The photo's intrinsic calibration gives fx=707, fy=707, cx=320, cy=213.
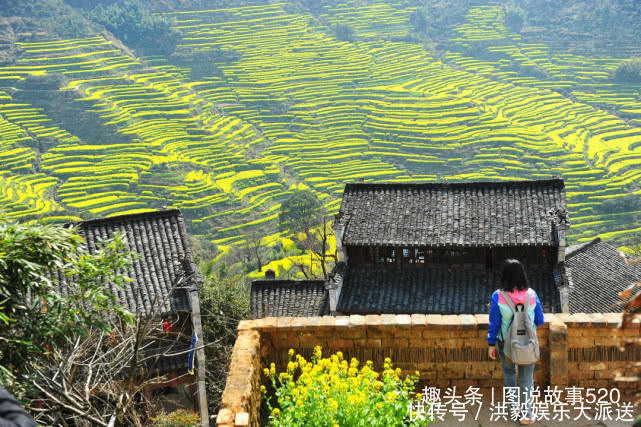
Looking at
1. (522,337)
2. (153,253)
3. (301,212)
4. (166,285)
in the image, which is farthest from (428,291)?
(301,212)

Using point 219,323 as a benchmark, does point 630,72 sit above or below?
above

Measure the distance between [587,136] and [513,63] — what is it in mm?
23058

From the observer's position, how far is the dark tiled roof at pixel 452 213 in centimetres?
1889

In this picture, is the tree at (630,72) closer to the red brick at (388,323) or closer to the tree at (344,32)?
the tree at (344,32)

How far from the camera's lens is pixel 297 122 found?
72938mm

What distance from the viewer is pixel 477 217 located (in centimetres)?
1959

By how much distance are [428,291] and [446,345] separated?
1183 cm

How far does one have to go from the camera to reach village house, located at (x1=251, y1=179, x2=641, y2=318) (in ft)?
60.0

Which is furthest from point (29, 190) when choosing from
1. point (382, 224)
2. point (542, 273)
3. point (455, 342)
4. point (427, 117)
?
point (455, 342)

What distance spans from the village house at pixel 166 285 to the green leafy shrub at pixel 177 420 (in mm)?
739

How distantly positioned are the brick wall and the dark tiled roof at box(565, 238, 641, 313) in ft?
48.9

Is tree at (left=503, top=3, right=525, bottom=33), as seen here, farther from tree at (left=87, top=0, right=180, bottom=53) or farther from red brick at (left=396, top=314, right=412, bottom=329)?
red brick at (left=396, top=314, right=412, bottom=329)

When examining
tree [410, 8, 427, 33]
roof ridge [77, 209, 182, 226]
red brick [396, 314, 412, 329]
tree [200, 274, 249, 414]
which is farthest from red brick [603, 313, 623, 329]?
tree [410, 8, 427, 33]

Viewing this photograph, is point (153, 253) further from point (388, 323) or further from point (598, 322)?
point (598, 322)
